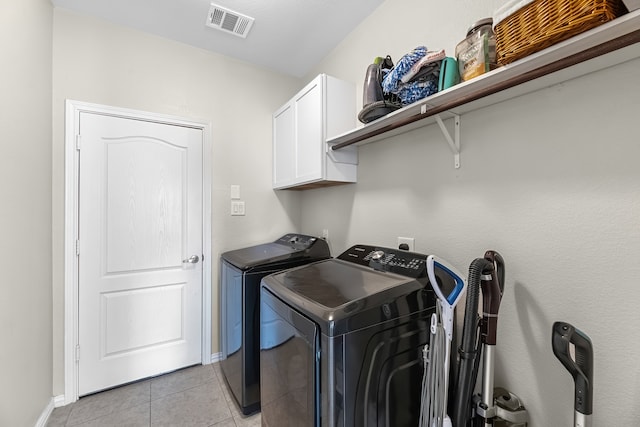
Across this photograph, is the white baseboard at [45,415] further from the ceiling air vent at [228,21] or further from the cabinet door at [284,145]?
the ceiling air vent at [228,21]

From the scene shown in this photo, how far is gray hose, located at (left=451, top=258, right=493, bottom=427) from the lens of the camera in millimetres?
845

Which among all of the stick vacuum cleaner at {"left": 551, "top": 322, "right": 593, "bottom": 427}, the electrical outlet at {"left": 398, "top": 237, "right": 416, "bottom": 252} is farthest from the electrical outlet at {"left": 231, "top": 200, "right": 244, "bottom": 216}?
the stick vacuum cleaner at {"left": 551, "top": 322, "right": 593, "bottom": 427}

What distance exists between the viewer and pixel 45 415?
5.31 feet

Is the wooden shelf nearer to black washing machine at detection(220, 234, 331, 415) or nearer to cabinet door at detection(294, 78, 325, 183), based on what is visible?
cabinet door at detection(294, 78, 325, 183)

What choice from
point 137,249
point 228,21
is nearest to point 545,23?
point 228,21

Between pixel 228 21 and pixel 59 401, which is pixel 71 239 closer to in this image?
pixel 59 401

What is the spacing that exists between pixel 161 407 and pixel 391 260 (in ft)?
5.97

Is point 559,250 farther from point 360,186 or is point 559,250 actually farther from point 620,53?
point 360,186

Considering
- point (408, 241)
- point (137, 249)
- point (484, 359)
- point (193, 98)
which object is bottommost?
point (484, 359)

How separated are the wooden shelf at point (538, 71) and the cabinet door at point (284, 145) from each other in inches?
40.4

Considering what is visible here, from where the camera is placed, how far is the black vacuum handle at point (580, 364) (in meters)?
0.72

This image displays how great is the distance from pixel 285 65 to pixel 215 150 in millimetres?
1061

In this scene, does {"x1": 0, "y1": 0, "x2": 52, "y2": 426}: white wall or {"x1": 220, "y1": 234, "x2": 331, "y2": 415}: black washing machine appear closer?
{"x1": 0, "y1": 0, "x2": 52, "y2": 426}: white wall

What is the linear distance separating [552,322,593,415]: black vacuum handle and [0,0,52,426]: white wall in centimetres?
219
